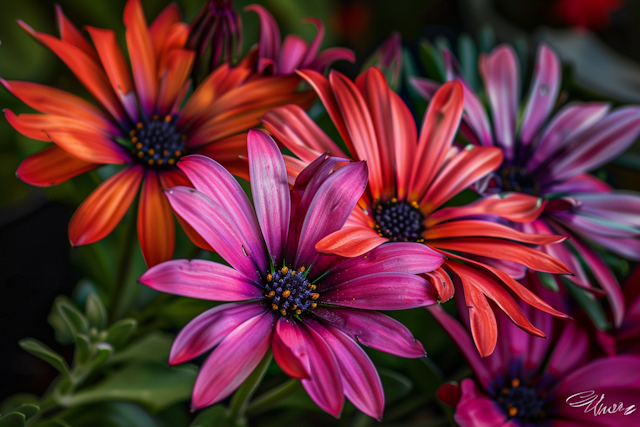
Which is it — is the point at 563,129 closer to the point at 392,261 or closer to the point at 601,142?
the point at 601,142

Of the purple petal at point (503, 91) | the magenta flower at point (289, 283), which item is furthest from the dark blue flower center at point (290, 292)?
the purple petal at point (503, 91)

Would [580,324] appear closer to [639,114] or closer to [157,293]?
[639,114]

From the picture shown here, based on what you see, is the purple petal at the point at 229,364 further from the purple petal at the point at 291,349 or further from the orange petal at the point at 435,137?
the orange petal at the point at 435,137

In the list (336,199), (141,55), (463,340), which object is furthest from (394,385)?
(141,55)

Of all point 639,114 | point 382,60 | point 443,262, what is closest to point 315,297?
point 443,262

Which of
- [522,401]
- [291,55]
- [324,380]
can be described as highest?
[291,55]

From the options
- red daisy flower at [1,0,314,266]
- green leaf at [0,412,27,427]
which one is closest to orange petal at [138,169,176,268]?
red daisy flower at [1,0,314,266]
